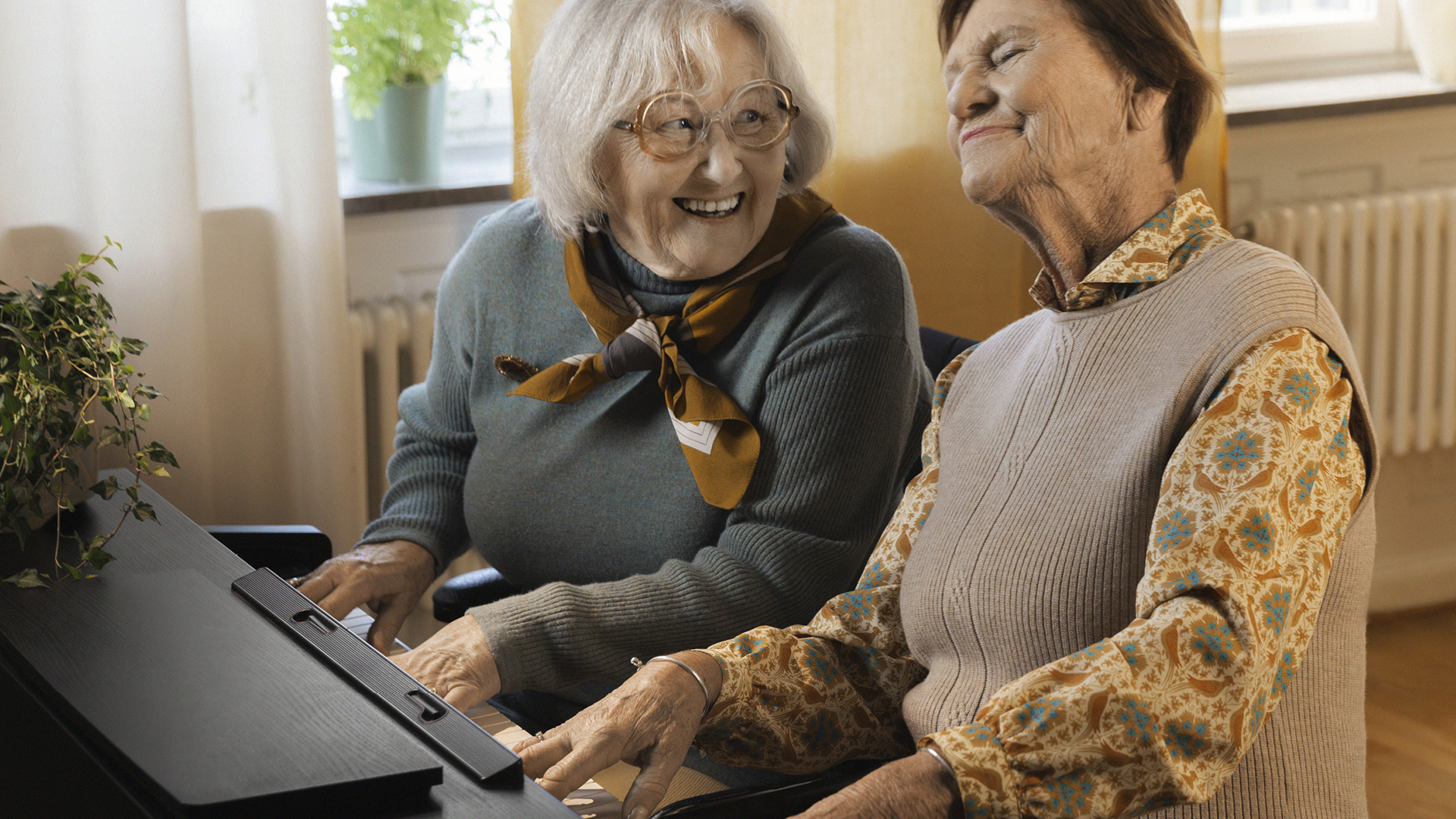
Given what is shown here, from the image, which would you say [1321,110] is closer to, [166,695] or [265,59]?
[265,59]

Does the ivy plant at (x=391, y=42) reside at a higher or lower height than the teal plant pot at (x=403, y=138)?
higher

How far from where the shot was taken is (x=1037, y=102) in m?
1.11

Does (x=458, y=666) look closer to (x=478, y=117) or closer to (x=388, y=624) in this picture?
(x=388, y=624)

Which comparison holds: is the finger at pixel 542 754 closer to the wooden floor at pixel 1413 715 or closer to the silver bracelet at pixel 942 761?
the silver bracelet at pixel 942 761

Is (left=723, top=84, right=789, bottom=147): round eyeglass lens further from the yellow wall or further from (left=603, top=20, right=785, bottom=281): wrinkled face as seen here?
the yellow wall

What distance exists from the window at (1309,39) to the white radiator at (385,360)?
80.7 inches

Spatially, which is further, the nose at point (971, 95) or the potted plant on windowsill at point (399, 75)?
the potted plant on windowsill at point (399, 75)

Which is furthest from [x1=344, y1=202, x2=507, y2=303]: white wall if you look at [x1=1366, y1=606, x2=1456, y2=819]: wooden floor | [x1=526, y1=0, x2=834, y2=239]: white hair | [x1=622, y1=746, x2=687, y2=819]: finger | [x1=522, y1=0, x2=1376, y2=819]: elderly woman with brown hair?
[x1=1366, y1=606, x2=1456, y2=819]: wooden floor

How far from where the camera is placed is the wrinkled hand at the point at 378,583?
156 cm

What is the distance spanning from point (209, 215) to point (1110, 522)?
151cm

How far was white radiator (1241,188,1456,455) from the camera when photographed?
2.95 m

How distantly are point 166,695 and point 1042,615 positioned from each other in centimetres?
68

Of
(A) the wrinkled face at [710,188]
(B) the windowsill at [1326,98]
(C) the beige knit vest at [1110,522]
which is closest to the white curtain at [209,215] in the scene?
(A) the wrinkled face at [710,188]

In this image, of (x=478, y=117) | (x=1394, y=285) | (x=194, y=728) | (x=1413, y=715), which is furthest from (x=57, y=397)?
(x=1394, y=285)
